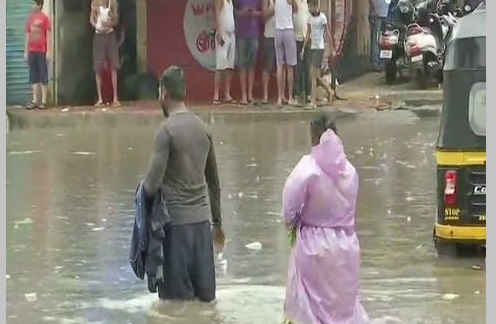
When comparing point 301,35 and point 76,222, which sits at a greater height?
point 301,35

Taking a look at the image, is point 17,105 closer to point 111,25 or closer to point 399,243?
point 111,25

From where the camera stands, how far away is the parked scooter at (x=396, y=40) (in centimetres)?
2508

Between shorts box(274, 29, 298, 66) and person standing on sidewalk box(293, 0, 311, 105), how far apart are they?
0.16 metres

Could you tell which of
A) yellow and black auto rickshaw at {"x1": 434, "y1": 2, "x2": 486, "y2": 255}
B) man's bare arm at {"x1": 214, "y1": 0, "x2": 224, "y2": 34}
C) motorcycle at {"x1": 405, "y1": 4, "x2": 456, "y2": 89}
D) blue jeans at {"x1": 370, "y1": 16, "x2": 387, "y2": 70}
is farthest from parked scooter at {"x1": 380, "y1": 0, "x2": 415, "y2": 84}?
yellow and black auto rickshaw at {"x1": 434, "y1": 2, "x2": 486, "y2": 255}

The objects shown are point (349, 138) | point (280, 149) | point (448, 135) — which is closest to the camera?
point (448, 135)

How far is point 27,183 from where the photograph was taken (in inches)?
551

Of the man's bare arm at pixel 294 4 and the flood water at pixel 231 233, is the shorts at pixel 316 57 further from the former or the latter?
the flood water at pixel 231 233

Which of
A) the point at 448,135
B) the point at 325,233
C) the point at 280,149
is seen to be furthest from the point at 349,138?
the point at 325,233

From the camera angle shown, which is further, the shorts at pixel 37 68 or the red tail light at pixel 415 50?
the red tail light at pixel 415 50

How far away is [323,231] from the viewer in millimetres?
7141

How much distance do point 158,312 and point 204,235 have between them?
0.58 m

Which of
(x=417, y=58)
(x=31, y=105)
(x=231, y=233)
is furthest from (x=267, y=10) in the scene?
(x=231, y=233)

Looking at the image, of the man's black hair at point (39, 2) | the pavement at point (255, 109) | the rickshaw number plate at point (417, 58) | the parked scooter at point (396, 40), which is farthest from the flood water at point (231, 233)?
the parked scooter at point (396, 40)

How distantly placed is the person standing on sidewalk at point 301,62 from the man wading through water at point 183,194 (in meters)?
13.0
